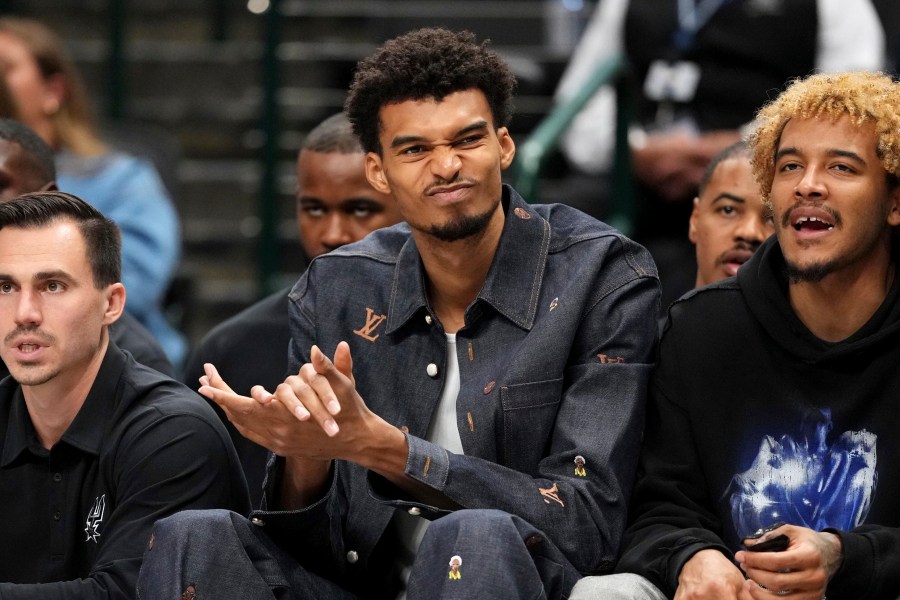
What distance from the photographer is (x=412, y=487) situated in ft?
9.43

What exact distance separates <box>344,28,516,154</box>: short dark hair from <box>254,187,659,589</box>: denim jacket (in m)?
0.25

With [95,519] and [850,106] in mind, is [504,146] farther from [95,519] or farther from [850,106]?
[95,519]

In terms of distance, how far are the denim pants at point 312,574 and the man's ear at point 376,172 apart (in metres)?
0.83

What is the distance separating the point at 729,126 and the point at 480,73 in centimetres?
261

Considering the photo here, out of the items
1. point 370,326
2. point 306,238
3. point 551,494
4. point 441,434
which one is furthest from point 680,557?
point 306,238

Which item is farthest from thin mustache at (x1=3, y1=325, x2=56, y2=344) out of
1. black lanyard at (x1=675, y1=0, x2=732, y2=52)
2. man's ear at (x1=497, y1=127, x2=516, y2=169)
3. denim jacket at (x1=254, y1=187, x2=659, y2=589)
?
black lanyard at (x1=675, y1=0, x2=732, y2=52)

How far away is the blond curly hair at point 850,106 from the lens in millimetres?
3012

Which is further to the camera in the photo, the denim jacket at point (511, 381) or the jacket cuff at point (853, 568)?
the denim jacket at point (511, 381)

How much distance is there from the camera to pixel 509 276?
3.12 m

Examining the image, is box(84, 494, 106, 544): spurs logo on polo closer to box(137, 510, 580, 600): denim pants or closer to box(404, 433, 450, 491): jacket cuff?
box(137, 510, 580, 600): denim pants

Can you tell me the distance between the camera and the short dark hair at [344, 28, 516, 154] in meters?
3.16

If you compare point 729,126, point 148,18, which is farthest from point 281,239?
point 729,126

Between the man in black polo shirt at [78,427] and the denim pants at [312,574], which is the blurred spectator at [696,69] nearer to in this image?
the man in black polo shirt at [78,427]

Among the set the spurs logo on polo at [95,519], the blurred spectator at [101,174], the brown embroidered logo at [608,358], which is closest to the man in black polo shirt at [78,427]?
the spurs logo on polo at [95,519]
